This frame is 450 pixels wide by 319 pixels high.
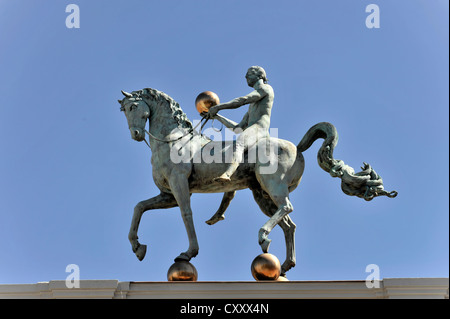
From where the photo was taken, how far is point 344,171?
12320 millimetres

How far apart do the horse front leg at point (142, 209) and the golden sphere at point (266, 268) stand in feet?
5.27

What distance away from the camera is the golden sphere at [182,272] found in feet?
37.5

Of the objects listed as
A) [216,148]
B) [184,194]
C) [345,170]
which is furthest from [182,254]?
[345,170]

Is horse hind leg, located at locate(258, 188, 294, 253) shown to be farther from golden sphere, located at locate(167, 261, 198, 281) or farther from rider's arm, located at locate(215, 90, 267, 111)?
rider's arm, located at locate(215, 90, 267, 111)

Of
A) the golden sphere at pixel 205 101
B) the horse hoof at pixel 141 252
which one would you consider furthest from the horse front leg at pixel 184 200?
the golden sphere at pixel 205 101

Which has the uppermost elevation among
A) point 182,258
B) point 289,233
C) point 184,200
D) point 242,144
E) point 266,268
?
point 242,144

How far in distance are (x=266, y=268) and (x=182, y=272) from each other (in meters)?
1.12

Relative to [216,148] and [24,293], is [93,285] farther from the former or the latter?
[216,148]

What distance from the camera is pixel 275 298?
10617mm

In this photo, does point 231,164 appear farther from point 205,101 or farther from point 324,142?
point 324,142

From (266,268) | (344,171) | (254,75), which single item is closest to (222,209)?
(266,268)

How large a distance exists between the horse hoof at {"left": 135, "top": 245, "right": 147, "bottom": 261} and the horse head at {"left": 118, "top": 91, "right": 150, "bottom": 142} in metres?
1.52
